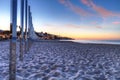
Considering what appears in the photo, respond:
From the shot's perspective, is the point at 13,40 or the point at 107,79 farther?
the point at 107,79

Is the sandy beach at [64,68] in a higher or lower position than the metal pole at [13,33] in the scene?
lower

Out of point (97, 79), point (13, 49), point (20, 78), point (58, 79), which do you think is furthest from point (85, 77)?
point (13, 49)

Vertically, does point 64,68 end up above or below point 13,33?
below

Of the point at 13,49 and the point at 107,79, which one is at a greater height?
the point at 13,49

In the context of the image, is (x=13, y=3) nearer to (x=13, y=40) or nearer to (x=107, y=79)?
(x=13, y=40)

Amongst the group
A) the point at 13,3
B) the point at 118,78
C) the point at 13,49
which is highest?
the point at 13,3

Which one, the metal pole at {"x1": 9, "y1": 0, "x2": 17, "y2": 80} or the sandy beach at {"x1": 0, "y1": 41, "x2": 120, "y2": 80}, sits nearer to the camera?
the metal pole at {"x1": 9, "y1": 0, "x2": 17, "y2": 80}

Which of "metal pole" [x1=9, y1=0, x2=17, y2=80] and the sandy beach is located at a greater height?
"metal pole" [x1=9, y1=0, x2=17, y2=80]

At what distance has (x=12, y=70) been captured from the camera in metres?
7.98

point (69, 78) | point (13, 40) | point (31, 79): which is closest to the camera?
point (13, 40)

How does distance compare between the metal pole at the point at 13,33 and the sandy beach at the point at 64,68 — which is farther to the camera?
the sandy beach at the point at 64,68

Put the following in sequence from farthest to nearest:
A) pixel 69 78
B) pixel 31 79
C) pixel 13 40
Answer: pixel 69 78 → pixel 31 79 → pixel 13 40

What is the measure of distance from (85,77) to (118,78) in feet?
4.78

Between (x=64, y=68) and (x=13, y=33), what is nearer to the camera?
(x=13, y=33)
